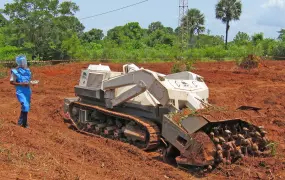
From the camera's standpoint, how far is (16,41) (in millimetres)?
35250

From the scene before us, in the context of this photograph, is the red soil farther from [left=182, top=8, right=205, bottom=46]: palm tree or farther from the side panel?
[left=182, top=8, right=205, bottom=46]: palm tree

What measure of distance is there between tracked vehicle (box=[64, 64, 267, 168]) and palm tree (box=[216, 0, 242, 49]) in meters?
46.0

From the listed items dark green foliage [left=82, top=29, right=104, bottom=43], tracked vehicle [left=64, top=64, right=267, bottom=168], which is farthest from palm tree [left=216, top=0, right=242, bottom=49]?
tracked vehicle [left=64, top=64, right=267, bottom=168]

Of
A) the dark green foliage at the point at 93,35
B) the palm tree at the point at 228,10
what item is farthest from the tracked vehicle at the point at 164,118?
the dark green foliage at the point at 93,35

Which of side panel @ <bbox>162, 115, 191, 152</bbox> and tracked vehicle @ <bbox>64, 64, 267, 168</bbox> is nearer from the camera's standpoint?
tracked vehicle @ <bbox>64, 64, 267, 168</bbox>

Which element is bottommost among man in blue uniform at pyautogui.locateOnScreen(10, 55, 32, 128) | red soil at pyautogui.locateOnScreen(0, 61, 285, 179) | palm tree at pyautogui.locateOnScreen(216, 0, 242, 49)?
red soil at pyautogui.locateOnScreen(0, 61, 285, 179)

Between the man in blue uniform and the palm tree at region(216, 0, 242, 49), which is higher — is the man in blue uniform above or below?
below

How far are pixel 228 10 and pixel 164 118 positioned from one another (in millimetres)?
48784

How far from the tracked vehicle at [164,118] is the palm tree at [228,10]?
151 feet

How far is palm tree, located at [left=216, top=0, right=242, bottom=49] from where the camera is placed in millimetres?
55125

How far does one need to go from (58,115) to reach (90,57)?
24628mm

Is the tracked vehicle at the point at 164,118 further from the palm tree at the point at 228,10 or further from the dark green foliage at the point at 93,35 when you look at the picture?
the dark green foliage at the point at 93,35

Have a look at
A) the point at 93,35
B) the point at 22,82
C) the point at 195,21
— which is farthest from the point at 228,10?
the point at 22,82

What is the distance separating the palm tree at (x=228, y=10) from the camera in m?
55.1
